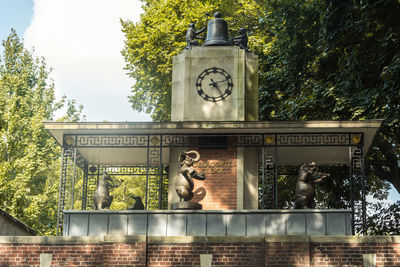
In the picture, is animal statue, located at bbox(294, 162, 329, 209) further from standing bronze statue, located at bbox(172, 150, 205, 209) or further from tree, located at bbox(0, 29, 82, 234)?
tree, located at bbox(0, 29, 82, 234)

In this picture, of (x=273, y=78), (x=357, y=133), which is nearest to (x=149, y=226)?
(x=357, y=133)

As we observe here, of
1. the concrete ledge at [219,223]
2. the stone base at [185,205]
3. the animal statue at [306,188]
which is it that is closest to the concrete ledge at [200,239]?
the concrete ledge at [219,223]

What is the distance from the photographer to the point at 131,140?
19953 mm

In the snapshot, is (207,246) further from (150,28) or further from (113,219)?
(150,28)

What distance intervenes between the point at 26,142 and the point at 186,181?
15.1 metres

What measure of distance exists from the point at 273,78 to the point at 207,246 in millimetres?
13612

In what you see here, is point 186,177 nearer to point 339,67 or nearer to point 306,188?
point 306,188

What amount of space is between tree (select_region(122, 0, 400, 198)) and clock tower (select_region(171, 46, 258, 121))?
4.53 metres

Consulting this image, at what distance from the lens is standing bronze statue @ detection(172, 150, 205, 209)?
17906 millimetres

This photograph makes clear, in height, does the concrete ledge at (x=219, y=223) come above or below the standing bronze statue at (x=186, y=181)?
below

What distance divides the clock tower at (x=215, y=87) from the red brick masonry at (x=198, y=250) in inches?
203

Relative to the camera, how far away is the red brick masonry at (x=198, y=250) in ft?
52.5

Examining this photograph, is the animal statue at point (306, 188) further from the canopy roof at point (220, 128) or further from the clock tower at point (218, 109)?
the clock tower at point (218, 109)

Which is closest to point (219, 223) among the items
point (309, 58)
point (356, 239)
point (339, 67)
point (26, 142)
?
point (356, 239)
